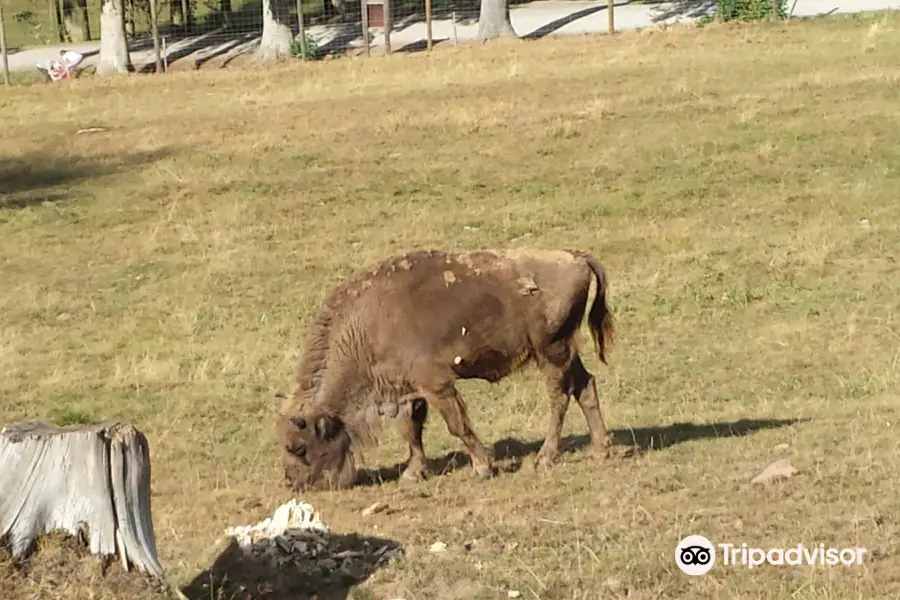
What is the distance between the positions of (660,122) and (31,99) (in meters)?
14.0

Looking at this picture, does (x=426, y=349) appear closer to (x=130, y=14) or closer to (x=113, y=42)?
(x=113, y=42)

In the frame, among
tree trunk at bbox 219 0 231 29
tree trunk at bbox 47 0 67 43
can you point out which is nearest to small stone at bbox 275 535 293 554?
tree trunk at bbox 219 0 231 29

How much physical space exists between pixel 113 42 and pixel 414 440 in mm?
29885

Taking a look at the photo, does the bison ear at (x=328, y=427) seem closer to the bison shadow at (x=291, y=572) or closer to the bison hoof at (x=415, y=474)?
the bison hoof at (x=415, y=474)

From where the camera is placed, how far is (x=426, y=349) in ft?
31.2

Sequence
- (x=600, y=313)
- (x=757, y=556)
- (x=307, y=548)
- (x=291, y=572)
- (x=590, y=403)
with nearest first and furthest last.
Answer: (x=757, y=556) → (x=291, y=572) → (x=307, y=548) → (x=590, y=403) → (x=600, y=313)

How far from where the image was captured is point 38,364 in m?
14.6

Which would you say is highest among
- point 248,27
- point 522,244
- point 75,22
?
point 522,244

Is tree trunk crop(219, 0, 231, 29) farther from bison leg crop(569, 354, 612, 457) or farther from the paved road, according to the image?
bison leg crop(569, 354, 612, 457)

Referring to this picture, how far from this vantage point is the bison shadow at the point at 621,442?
10000 mm

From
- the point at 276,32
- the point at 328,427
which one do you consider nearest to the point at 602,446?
the point at 328,427

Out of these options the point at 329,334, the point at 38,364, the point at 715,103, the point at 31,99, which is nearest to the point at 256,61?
the point at 31,99

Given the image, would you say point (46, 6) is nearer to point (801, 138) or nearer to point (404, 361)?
point (801, 138)

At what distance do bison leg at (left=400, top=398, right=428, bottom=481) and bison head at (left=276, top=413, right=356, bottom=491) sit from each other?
41cm
